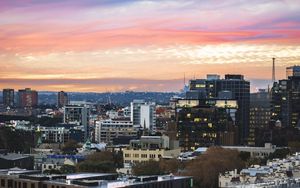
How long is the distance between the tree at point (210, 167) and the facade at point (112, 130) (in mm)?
66262

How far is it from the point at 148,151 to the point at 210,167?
62.7 feet

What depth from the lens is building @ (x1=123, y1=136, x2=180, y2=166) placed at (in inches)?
3342

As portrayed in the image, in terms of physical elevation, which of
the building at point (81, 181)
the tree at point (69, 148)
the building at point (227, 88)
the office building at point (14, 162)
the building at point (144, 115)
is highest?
the building at point (227, 88)

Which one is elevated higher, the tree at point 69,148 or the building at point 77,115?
the building at point 77,115

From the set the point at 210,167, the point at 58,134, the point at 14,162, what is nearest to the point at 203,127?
the point at 58,134

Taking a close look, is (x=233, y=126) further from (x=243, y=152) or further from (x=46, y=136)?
(x=46, y=136)

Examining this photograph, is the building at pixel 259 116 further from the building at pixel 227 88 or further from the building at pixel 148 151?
the building at pixel 148 151

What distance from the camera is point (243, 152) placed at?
9100cm

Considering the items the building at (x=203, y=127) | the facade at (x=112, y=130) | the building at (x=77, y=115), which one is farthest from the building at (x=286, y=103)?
the building at (x=77, y=115)

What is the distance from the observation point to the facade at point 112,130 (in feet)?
465

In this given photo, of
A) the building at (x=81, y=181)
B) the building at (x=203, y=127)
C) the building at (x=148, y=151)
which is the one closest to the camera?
the building at (x=81, y=181)

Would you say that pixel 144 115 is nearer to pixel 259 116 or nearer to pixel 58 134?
pixel 259 116

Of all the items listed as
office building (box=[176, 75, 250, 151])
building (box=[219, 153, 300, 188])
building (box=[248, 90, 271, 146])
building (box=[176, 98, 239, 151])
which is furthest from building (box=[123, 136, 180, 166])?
building (box=[248, 90, 271, 146])

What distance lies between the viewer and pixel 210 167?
6694 cm
